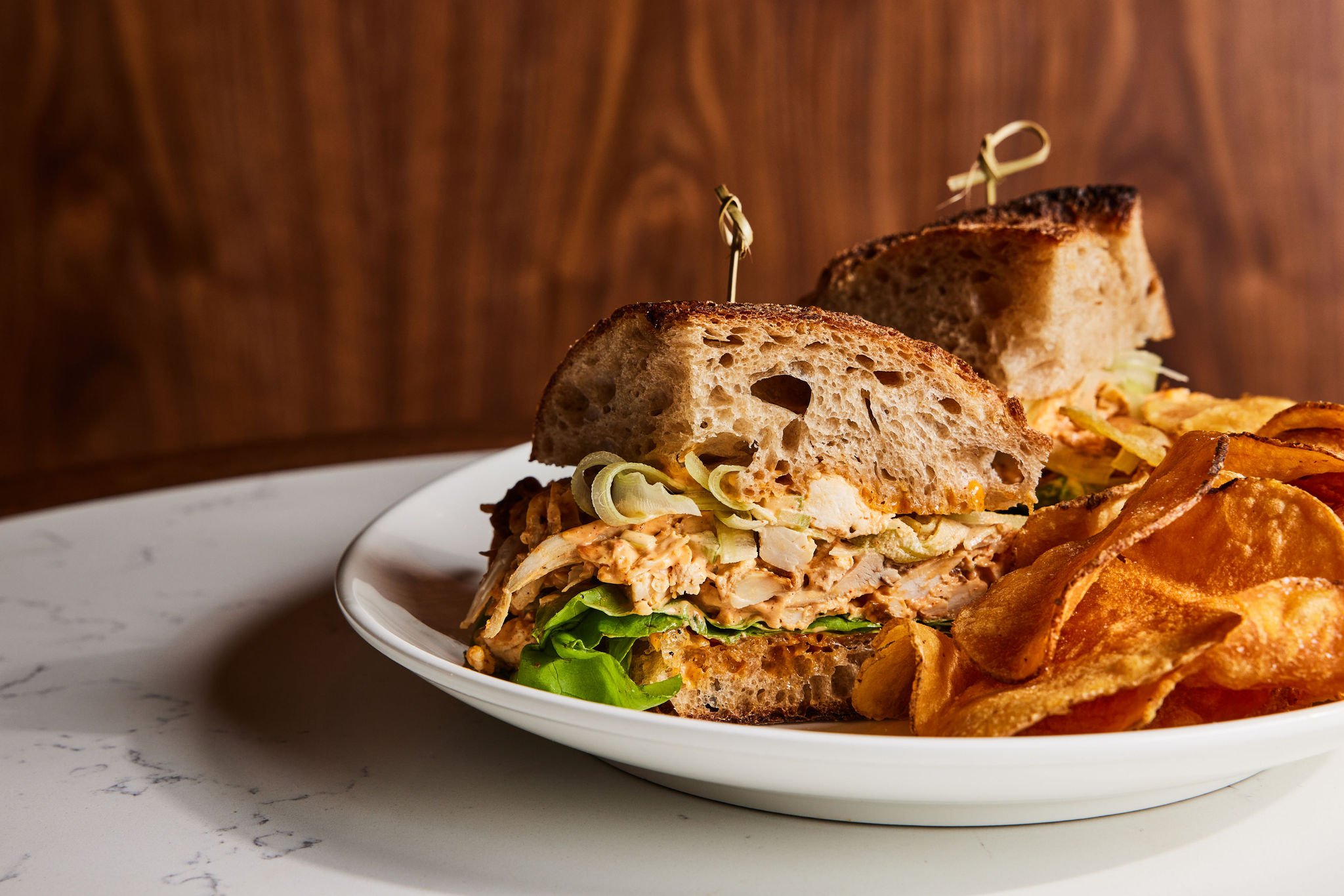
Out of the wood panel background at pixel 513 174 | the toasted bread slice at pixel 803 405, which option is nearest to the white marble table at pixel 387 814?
the toasted bread slice at pixel 803 405

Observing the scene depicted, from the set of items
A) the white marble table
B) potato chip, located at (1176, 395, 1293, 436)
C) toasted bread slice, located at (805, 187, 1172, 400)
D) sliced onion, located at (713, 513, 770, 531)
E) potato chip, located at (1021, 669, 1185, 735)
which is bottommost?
the white marble table

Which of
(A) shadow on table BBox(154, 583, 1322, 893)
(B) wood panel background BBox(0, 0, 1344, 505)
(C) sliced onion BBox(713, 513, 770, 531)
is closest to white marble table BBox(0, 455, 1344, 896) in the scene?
(A) shadow on table BBox(154, 583, 1322, 893)

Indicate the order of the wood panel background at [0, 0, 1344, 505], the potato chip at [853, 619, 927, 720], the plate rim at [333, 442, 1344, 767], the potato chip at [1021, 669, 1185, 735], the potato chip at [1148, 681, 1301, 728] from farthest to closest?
the wood panel background at [0, 0, 1344, 505], the potato chip at [853, 619, 927, 720], the potato chip at [1148, 681, 1301, 728], the potato chip at [1021, 669, 1185, 735], the plate rim at [333, 442, 1344, 767]

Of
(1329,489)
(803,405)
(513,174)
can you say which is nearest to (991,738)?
(803,405)

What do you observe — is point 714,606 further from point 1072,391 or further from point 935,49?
point 935,49

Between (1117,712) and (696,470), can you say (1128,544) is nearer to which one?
(1117,712)

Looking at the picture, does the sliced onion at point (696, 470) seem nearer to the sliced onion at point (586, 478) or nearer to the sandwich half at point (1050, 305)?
the sliced onion at point (586, 478)

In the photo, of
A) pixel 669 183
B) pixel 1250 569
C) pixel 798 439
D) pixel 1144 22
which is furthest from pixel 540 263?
pixel 1250 569

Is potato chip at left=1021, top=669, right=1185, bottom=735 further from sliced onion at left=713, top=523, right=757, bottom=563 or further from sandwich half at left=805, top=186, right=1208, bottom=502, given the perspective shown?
sandwich half at left=805, top=186, right=1208, bottom=502
